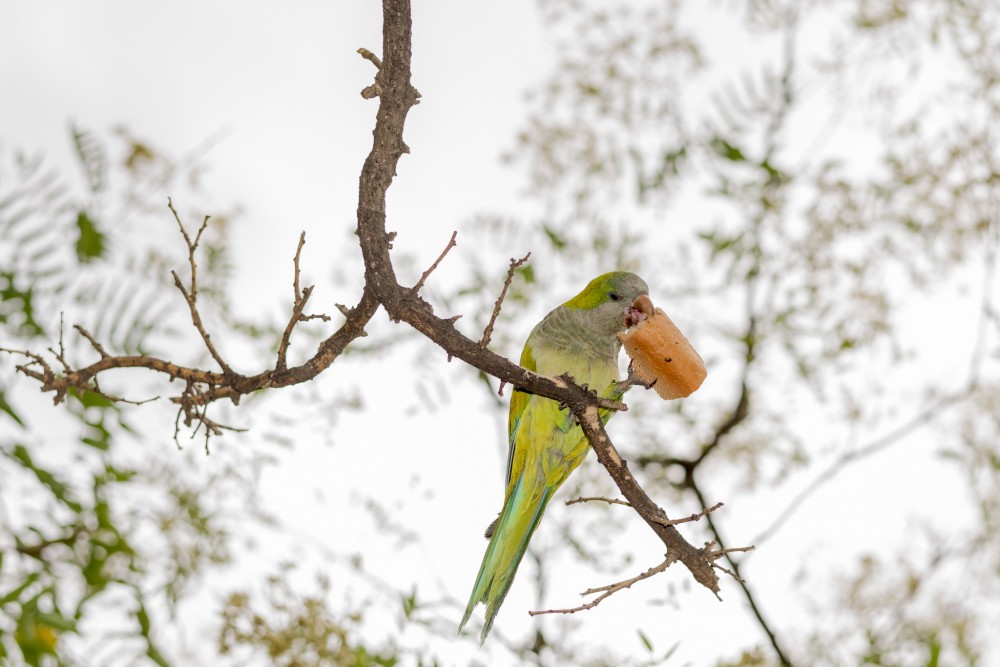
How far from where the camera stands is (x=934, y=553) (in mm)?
5098

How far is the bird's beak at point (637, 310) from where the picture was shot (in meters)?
3.18

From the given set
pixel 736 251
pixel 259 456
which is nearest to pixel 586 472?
pixel 736 251

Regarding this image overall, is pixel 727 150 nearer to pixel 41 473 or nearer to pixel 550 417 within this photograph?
pixel 550 417

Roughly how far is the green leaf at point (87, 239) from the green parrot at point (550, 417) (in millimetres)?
1796

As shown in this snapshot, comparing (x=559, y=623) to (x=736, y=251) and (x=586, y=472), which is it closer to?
(x=586, y=472)

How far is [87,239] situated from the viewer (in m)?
3.29

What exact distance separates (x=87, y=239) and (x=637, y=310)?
2219 mm

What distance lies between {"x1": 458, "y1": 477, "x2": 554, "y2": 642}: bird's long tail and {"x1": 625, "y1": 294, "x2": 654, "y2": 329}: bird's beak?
2.46 ft

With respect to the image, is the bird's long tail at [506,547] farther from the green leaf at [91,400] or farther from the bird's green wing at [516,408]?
the green leaf at [91,400]

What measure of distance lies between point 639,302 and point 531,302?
1584 millimetres

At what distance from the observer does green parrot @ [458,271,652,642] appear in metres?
2.73

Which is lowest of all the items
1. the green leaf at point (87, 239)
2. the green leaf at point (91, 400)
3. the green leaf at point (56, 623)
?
the green leaf at point (56, 623)

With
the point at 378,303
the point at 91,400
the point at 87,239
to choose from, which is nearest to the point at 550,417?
the point at 378,303

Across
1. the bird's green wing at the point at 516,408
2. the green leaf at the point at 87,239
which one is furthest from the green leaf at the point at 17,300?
the bird's green wing at the point at 516,408
